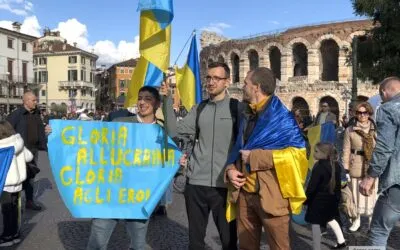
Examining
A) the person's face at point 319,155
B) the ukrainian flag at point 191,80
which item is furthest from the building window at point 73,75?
the person's face at point 319,155

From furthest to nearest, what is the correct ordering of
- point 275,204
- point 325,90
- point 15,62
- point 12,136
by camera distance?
point 15,62, point 325,90, point 12,136, point 275,204

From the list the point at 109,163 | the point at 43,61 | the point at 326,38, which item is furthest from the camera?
the point at 43,61

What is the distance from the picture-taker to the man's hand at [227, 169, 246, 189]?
362 centimetres

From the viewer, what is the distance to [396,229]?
635 centimetres

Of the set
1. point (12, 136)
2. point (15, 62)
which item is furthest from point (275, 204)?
point (15, 62)

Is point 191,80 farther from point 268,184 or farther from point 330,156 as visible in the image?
point 268,184

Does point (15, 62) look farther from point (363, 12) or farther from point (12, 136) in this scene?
point (12, 136)

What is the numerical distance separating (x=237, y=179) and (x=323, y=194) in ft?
7.15

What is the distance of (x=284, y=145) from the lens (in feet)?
11.5

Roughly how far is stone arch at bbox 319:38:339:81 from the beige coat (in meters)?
31.4

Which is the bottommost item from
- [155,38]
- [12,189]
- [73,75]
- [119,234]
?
[119,234]

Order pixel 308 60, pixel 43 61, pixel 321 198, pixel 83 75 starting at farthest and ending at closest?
pixel 83 75 < pixel 43 61 < pixel 308 60 < pixel 321 198

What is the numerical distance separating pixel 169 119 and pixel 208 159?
1.67 feet

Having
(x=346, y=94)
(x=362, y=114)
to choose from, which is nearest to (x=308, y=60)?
(x=346, y=94)
